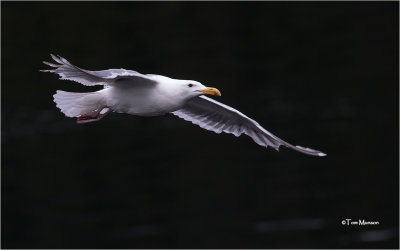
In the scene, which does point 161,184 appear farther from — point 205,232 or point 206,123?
point 206,123

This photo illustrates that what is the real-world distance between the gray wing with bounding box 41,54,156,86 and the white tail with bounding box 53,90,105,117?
200 millimetres

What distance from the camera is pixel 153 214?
25.8 ft

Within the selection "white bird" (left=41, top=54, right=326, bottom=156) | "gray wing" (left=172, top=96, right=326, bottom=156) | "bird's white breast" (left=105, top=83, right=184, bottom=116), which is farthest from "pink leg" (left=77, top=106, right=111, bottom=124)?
"gray wing" (left=172, top=96, right=326, bottom=156)

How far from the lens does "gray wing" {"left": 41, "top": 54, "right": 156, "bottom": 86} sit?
14.4 ft

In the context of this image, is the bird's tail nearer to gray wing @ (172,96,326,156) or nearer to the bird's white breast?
the bird's white breast

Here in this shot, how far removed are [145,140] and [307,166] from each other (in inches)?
56.8

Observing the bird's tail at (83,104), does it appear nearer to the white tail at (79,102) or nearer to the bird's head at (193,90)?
the white tail at (79,102)

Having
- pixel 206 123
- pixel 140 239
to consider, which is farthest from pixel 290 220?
pixel 206 123

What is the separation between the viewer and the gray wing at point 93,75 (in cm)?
440

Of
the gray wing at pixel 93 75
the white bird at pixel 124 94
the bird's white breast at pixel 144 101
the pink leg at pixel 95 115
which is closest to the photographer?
the gray wing at pixel 93 75

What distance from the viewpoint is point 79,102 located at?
4.98 meters

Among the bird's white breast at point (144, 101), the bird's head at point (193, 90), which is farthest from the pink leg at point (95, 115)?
the bird's head at point (193, 90)

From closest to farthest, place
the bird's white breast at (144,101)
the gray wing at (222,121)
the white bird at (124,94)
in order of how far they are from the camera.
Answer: the white bird at (124,94)
the bird's white breast at (144,101)
the gray wing at (222,121)

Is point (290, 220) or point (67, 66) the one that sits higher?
point (67, 66)
